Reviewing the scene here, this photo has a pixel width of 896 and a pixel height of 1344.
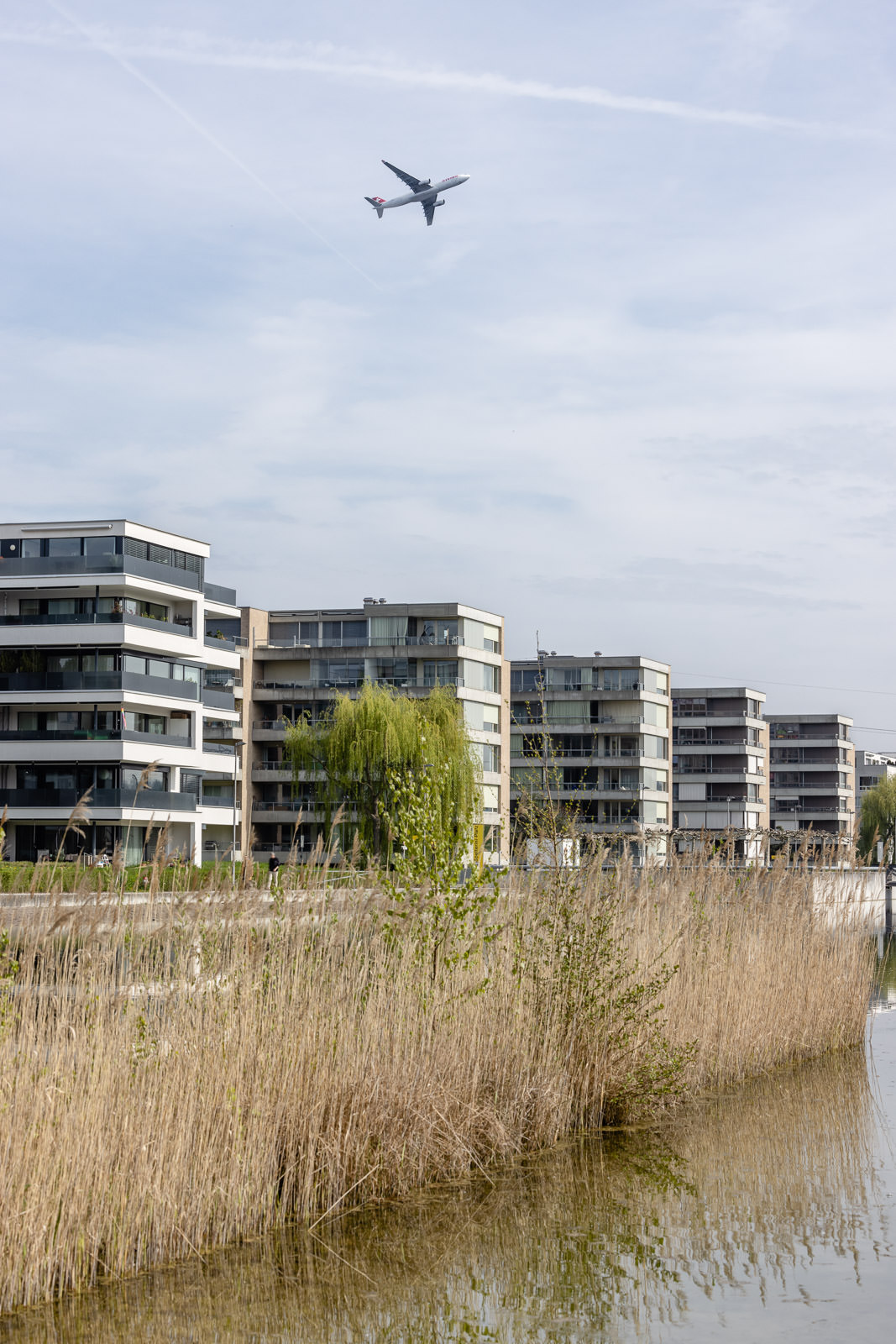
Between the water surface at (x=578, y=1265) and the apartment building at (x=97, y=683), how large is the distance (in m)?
47.4

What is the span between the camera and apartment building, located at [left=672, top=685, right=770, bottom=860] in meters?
111

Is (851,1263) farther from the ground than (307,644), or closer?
closer

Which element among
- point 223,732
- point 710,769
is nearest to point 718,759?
point 710,769

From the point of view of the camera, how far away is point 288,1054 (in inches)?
333

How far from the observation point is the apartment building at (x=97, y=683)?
189 ft

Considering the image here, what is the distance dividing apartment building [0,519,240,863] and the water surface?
155 feet

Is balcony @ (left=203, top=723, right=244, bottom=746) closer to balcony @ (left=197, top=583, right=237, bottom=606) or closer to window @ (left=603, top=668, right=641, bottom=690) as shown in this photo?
balcony @ (left=197, top=583, right=237, bottom=606)

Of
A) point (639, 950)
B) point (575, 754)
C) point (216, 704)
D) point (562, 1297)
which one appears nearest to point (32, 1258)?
point (562, 1297)

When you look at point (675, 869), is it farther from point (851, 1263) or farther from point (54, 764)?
point (54, 764)

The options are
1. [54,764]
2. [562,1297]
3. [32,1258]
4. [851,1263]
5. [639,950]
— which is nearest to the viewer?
[32,1258]

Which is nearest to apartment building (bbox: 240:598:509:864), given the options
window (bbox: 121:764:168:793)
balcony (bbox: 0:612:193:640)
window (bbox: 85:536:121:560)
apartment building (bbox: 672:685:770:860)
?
window (bbox: 121:764:168:793)

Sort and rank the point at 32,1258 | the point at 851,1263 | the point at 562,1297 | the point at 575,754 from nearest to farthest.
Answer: the point at 32,1258
the point at 562,1297
the point at 851,1263
the point at 575,754

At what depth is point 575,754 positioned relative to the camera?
9312 centimetres

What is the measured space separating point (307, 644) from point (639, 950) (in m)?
70.8
